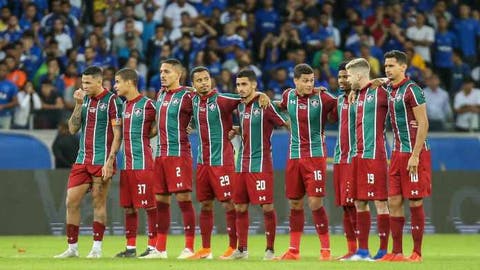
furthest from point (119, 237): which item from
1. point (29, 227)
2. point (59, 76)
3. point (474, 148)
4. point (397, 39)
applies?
point (397, 39)

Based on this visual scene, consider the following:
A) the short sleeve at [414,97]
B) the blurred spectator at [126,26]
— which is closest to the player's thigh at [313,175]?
the short sleeve at [414,97]

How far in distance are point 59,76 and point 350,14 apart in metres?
7.47

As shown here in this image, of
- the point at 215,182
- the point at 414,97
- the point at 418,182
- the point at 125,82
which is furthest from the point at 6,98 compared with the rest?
the point at 418,182

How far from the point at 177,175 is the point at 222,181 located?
605 millimetres

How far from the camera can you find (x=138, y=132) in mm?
17484

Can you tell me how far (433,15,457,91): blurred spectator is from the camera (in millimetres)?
29134

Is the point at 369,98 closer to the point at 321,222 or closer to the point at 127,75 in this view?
the point at 321,222

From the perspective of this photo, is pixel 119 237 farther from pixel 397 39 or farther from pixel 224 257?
pixel 397 39

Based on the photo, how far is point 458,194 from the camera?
78.4 ft

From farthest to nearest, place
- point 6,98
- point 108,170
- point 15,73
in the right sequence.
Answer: point 15,73 < point 6,98 < point 108,170

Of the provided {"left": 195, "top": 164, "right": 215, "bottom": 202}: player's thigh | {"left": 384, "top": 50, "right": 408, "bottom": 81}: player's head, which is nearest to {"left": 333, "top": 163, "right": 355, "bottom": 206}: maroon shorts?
{"left": 384, "top": 50, "right": 408, "bottom": 81}: player's head

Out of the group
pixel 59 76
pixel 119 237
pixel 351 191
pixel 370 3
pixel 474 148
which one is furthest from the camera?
pixel 370 3

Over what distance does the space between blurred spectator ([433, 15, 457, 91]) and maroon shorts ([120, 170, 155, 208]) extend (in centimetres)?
1287

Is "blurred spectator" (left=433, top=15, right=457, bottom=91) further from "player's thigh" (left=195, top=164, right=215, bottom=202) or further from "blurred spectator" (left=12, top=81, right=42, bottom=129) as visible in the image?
"player's thigh" (left=195, top=164, right=215, bottom=202)
